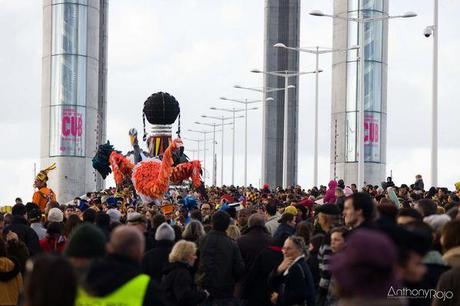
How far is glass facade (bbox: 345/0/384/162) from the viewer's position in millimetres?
62156

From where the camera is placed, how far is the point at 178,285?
41.7 feet

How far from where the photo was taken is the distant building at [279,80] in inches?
3442

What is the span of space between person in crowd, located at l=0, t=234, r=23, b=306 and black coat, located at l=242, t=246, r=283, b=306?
8.95 feet

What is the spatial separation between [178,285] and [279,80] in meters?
78.8

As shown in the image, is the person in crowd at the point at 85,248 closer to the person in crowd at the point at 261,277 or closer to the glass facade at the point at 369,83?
the person in crowd at the point at 261,277

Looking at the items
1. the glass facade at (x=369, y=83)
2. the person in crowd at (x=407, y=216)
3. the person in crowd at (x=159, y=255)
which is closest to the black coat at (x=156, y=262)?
the person in crowd at (x=159, y=255)

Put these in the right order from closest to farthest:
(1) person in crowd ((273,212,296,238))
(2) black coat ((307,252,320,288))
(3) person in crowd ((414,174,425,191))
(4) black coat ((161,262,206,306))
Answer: (4) black coat ((161,262,206,306)) < (2) black coat ((307,252,320,288)) < (1) person in crowd ((273,212,296,238)) < (3) person in crowd ((414,174,425,191))

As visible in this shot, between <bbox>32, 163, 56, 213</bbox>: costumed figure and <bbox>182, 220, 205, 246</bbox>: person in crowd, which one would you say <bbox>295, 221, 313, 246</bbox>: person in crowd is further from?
<bbox>32, 163, 56, 213</bbox>: costumed figure

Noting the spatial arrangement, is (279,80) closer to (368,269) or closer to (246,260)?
(246,260)

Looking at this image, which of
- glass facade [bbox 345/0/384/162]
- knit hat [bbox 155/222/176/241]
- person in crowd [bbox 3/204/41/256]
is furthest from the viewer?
glass facade [bbox 345/0/384/162]

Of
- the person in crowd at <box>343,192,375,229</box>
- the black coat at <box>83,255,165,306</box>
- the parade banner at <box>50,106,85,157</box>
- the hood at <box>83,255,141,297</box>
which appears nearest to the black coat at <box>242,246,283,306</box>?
the person in crowd at <box>343,192,375,229</box>

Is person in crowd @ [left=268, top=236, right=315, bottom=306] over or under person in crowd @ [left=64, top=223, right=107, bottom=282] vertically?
under

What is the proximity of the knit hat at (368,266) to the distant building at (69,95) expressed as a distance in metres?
56.9

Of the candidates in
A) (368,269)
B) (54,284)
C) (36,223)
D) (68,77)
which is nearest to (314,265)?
(36,223)
